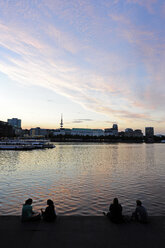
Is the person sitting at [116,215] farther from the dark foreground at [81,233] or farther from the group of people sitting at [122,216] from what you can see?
the dark foreground at [81,233]

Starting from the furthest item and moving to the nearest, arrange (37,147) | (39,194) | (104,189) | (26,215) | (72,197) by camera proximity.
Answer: (37,147) → (104,189) → (39,194) → (72,197) → (26,215)

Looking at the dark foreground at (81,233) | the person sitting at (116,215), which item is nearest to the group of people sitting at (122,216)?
the person sitting at (116,215)

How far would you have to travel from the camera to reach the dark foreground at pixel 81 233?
10375mm

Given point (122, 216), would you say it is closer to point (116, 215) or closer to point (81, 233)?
point (116, 215)

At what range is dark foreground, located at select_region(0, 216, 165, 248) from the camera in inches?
408

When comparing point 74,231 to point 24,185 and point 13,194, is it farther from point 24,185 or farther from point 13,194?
point 24,185

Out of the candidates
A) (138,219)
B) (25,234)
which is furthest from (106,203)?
(25,234)

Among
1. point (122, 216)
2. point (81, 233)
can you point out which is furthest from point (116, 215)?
point (81, 233)

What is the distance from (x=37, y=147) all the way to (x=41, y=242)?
137389 mm

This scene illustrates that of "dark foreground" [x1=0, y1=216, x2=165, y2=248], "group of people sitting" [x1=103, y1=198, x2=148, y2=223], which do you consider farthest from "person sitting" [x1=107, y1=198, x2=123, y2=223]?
"dark foreground" [x1=0, y1=216, x2=165, y2=248]

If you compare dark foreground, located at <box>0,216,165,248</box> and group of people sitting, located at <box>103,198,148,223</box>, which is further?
group of people sitting, located at <box>103,198,148,223</box>

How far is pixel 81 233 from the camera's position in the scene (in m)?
11.5

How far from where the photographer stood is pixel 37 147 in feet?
473

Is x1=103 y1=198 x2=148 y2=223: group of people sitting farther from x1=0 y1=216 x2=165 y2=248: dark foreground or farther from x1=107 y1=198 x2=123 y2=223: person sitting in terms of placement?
x1=0 y1=216 x2=165 y2=248: dark foreground
